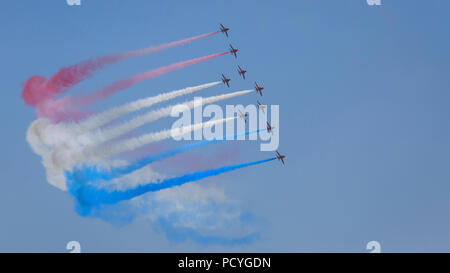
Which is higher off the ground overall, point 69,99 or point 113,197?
point 69,99

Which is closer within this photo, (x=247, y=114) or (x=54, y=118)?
(x=54, y=118)

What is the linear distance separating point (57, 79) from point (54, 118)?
316 centimetres

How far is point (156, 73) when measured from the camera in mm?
92625

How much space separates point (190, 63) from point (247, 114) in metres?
8.07

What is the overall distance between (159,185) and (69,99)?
33.9 feet
